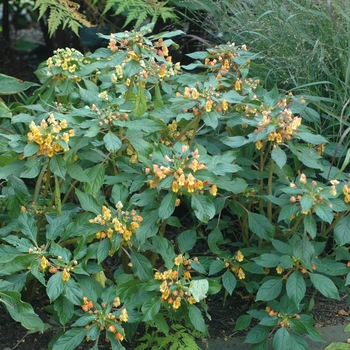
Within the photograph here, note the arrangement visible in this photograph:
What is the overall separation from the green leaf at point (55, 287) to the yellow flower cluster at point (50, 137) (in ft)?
1.35

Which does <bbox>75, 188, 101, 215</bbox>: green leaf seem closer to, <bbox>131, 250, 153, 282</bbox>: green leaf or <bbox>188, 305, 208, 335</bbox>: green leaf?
<bbox>131, 250, 153, 282</bbox>: green leaf

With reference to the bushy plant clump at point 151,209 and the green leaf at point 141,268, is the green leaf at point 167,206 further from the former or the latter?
the green leaf at point 141,268

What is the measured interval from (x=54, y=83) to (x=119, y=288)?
1.00 m

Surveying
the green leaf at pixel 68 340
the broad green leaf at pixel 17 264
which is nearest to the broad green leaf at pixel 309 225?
the green leaf at pixel 68 340

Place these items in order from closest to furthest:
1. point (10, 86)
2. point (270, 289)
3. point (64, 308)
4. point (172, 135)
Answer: point (64, 308)
point (270, 289)
point (172, 135)
point (10, 86)

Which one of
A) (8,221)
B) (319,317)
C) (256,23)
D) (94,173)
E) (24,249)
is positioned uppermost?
(256,23)

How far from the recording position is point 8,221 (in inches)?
105

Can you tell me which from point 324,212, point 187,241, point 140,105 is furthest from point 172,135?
point 324,212

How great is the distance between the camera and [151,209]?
2.34m

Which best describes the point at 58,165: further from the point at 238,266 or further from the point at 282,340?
the point at 282,340

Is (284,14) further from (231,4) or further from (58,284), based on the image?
(58,284)

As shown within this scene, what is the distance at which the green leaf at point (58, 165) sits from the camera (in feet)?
7.28

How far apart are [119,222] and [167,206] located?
0.18 metres

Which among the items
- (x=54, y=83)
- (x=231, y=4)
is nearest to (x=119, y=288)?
(x=54, y=83)
